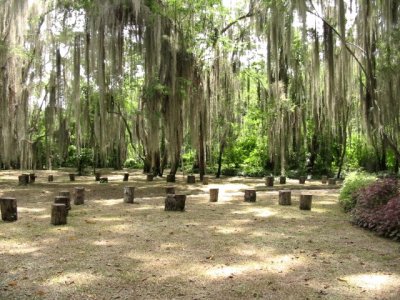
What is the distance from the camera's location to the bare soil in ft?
13.4

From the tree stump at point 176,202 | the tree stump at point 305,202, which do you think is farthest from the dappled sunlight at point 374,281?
the tree stump at point 176,202

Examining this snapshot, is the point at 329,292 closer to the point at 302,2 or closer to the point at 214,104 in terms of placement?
the point at 302,2

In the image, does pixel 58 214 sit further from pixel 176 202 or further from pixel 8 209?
pixel 176 202

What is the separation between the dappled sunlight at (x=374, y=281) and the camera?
4219 millimetres

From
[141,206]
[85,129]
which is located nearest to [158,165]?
[85,129]

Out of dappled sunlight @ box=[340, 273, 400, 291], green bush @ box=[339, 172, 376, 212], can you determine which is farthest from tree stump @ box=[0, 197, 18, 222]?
green bush @ box=[339, 172, 376, 212]

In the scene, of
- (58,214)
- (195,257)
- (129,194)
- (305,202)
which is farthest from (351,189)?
(58,214)

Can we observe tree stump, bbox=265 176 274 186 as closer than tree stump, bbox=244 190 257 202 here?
No

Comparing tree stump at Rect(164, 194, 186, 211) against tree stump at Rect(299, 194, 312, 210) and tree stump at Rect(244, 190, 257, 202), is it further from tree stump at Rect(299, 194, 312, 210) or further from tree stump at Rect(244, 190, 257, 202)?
tree stump at Rect(299, 194, 312, 210)

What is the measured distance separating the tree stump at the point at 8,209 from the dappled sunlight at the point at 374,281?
581 centimetres

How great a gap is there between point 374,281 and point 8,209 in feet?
20.3

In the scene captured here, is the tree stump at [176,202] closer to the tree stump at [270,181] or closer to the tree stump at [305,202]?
the tree stump at [305,202]

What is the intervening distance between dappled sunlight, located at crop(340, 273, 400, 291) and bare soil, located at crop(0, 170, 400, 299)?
0.01 metres

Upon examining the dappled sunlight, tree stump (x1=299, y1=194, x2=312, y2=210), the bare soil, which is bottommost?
the dappled sunlight
